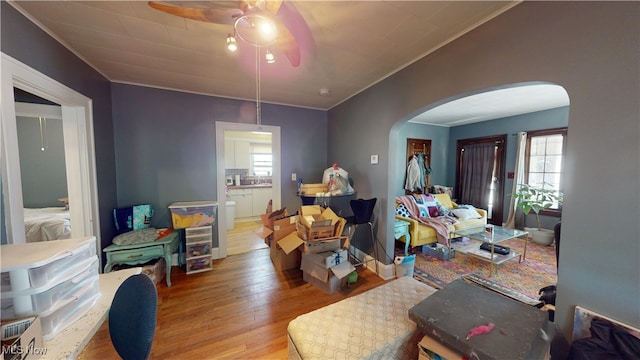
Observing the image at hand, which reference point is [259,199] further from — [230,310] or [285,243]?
[230,310]

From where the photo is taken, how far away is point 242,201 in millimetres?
5195

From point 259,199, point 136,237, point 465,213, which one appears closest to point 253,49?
point 136,237

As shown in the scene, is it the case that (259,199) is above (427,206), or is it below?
below

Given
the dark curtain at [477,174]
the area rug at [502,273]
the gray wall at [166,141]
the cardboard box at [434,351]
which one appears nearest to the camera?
the cardboard box at [434,351]

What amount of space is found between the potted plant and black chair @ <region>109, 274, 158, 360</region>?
17.3ft

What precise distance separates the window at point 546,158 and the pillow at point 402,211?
107 inches

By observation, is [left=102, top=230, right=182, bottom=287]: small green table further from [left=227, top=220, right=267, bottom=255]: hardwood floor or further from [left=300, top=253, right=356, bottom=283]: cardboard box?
[left=300, top=253, right=356, bottom=283]: cardboard box

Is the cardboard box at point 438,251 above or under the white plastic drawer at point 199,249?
under

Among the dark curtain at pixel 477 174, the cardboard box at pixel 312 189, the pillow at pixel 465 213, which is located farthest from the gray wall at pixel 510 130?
the cardboard box at pixel 312 189

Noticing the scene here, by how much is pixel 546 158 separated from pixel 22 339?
20.7 feet

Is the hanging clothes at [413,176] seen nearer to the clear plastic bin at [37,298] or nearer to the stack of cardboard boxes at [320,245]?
the stack of cardboard boxes at [320,245]

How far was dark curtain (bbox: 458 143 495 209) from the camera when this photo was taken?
465cm

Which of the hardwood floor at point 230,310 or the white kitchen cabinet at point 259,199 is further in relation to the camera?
the white kitchen cabinet at point 259,199

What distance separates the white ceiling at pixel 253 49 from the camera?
4.57 feet
